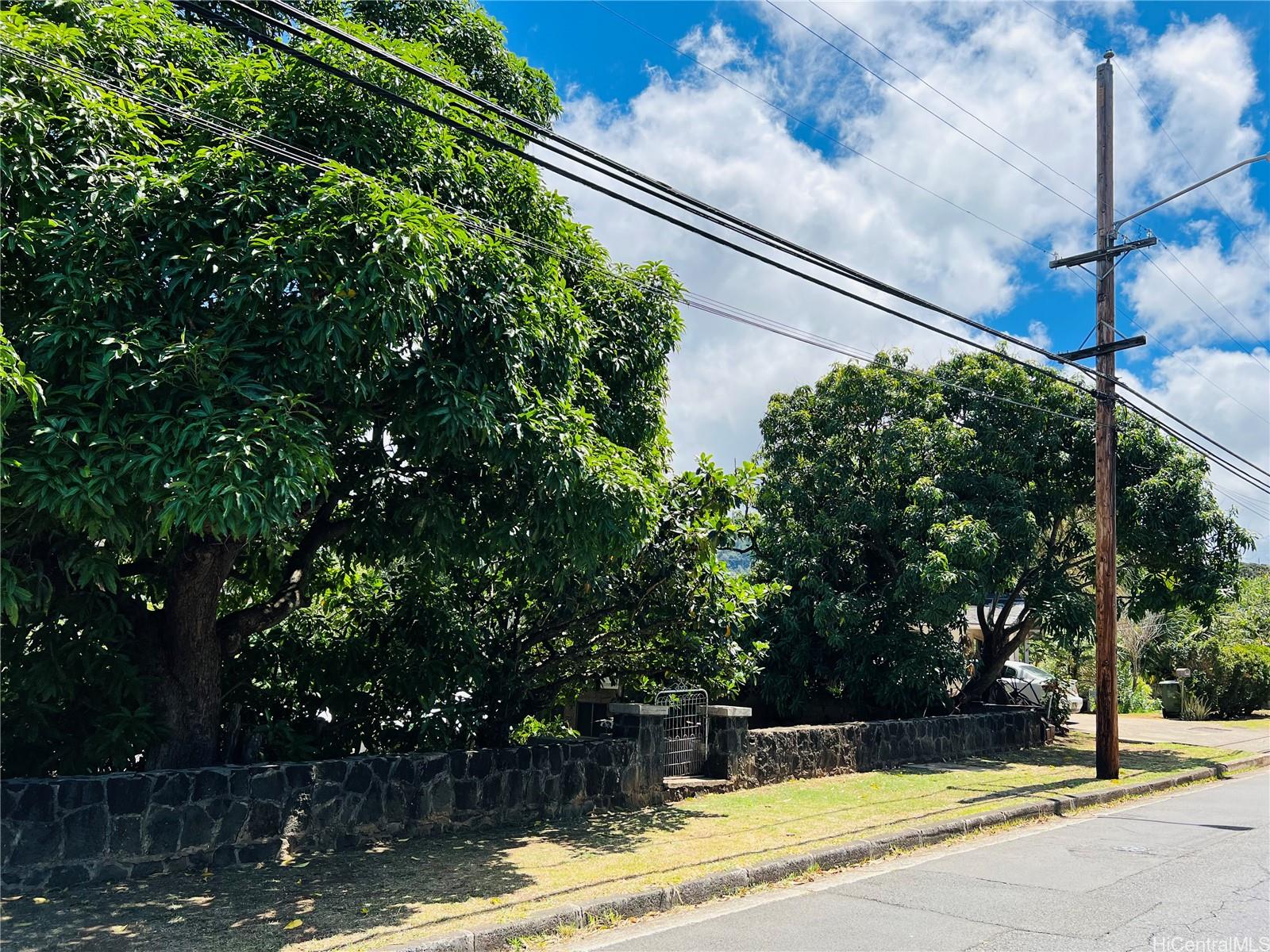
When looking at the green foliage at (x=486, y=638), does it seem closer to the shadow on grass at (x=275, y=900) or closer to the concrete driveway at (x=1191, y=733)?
the shadow on grass at (x=275, y=900)

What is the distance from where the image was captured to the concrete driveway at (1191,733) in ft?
68.5

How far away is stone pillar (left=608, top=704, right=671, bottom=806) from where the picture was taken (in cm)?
1155

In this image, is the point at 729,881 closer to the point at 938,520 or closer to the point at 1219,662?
the point at 938,520

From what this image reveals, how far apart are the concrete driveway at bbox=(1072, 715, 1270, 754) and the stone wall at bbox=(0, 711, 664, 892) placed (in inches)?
609

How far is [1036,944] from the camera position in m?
6.50

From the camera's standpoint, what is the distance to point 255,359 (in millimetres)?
6758

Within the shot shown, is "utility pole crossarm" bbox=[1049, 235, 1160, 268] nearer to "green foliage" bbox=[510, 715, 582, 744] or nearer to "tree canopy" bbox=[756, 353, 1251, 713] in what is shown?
"tree canopy" bbox=[756, 353, 1251, 713]

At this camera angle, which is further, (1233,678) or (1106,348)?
(1233,678)

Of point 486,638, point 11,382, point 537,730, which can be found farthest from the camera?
point 537,730

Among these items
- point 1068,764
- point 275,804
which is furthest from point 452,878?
point 1068,764

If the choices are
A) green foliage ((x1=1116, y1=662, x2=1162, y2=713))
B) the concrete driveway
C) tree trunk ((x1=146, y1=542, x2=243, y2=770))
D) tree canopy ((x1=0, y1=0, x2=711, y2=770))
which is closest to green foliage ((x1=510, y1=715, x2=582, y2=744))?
tree canopy ((x1=0, y1=0, x2=711, y2=770))

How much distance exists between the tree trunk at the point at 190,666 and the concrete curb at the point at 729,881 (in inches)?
149

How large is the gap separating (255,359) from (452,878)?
4.44m

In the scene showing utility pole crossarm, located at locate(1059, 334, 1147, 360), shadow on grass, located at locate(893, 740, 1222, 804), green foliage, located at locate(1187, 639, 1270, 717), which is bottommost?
shadow on grass, located at locate(893, 740, 1222, 804)
